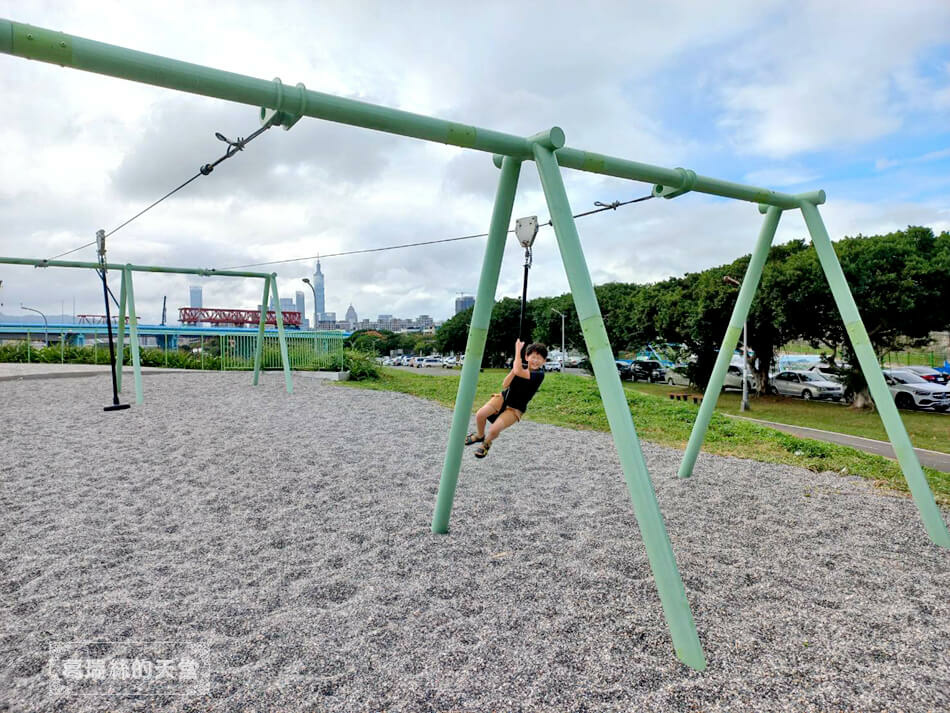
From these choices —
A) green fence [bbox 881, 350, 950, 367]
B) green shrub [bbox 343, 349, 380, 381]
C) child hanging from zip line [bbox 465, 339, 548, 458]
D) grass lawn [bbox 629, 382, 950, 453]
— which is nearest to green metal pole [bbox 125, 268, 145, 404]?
green shrub [bbox 343, 349, 380, 381]

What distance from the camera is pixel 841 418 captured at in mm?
17453

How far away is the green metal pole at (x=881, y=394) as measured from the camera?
14.0 ft

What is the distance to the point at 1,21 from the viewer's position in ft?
7.07

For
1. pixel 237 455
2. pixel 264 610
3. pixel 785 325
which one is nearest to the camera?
pixel 264 610

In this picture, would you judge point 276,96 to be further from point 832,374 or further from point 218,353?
point 832,374

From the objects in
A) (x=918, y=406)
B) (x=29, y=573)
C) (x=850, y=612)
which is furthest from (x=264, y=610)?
(x=918, y=406)

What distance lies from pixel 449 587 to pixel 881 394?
3.74 metres

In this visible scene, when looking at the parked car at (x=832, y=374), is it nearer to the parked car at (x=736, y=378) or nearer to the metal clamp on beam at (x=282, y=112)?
the parked car at (x=736, y=378)

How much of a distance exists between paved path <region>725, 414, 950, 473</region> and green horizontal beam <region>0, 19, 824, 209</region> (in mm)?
9376

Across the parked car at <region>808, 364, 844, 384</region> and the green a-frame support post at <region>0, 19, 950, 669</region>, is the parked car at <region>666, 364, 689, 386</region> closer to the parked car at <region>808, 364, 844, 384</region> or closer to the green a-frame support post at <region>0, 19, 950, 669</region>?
the parked car at <region>808, 364, 844, 384</region>

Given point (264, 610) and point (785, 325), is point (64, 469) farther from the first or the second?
point (785, 325)

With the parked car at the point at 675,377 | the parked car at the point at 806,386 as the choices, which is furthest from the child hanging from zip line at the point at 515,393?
the parked car at the point at 675,377

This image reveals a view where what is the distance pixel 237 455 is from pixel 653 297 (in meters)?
25.6

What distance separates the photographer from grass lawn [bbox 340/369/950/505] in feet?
22.8
